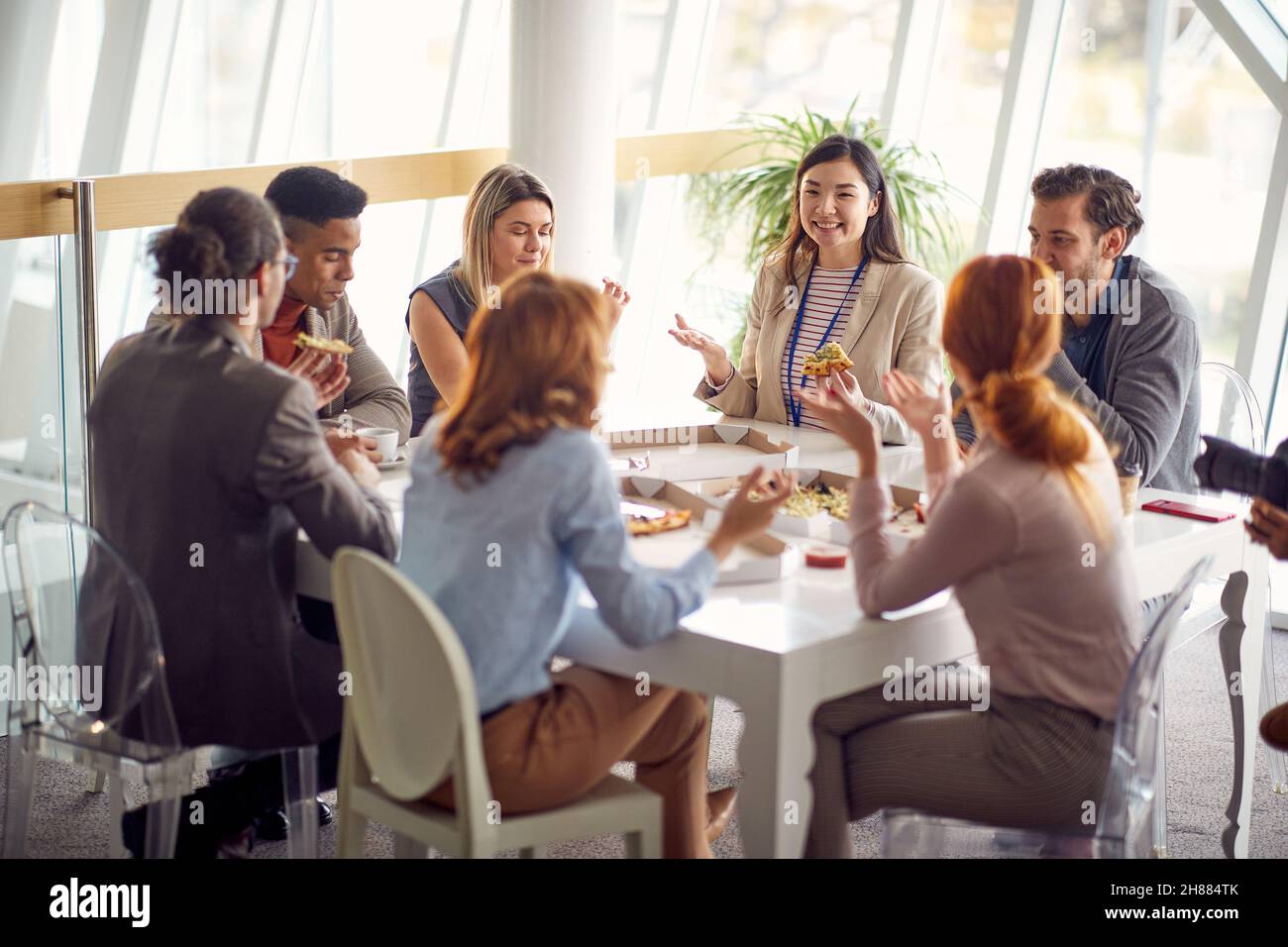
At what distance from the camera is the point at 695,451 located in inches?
132

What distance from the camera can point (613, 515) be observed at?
214cm

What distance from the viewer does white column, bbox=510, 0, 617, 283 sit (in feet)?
16.3

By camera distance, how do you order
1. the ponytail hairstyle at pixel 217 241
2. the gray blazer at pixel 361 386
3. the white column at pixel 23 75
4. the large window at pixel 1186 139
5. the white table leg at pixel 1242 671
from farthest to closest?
the white column at pixel 23 75 < the large window at pixel 1186 139 < the gray blazer at pixel 361 386 < the white table leg at pixel 1242 671 < the ponytail hairstyle at pixel 217 241

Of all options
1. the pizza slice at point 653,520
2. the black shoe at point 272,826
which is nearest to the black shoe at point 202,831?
the black shoe at point 272,826

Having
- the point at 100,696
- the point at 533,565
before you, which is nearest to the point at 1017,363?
the point at 533,565

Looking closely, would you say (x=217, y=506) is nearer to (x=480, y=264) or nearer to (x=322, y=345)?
(x=322, y=345)

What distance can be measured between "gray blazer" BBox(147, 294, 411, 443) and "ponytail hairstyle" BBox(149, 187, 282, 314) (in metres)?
0.85

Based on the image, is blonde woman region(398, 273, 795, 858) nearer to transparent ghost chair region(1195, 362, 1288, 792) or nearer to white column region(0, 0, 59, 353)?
transparent ghost chair region(1195, 362, 1288, 792)

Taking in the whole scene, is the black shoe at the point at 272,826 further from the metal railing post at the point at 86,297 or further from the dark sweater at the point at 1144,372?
the dark sweater at the point at 1144,372

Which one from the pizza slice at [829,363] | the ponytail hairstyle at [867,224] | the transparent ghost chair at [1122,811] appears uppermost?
the ponytail hairstyle at [867,224]

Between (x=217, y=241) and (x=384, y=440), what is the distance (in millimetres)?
812

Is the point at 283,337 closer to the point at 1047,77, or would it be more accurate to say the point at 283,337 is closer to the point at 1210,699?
the point at 1210,699

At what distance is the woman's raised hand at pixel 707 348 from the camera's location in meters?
3.71

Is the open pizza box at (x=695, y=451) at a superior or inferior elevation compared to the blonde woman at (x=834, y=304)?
inferior
